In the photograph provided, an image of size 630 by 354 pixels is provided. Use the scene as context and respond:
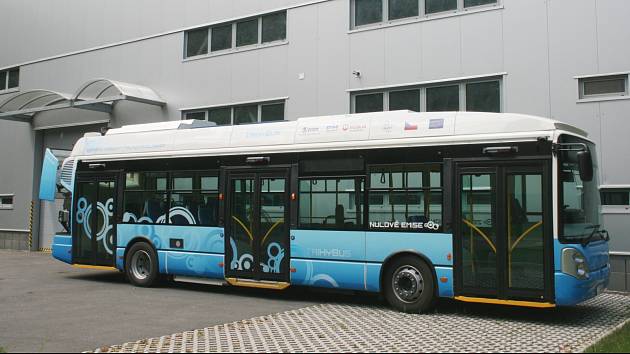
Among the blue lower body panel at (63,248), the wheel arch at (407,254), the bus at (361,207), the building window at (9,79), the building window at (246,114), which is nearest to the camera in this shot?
the bus at (361,207)

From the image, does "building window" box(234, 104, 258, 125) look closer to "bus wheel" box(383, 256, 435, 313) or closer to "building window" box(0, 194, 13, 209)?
"bus wheel" box(383, 256, 435, 313)

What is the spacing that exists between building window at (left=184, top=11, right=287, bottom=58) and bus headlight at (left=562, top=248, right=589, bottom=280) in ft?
35.2

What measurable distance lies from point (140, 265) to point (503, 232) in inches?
297

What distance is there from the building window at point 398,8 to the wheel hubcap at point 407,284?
7.23m

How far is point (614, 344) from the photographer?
6.91 meters

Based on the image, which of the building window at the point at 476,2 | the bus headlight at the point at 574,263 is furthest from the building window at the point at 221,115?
the bus headlight at the point at 574,263

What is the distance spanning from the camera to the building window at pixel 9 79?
24188 millimetres

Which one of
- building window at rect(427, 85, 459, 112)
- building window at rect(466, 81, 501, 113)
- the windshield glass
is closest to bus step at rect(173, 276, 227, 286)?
the windshield glass

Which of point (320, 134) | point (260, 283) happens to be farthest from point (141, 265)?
point (320, 134)

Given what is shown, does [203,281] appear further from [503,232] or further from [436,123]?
[503,232]

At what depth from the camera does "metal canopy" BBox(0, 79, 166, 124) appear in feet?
60.3

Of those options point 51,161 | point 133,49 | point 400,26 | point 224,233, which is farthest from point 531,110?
point 133,49

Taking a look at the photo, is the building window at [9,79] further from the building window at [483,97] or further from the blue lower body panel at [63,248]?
the building window at [483,97]

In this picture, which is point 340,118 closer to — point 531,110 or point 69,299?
point 531,110
